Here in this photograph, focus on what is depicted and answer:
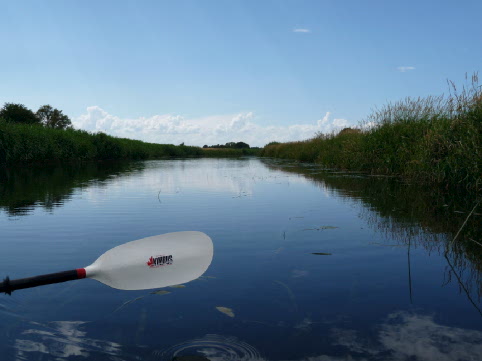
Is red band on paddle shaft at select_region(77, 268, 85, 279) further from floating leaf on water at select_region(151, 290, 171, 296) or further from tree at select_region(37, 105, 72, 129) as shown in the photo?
tree at select_region(37, 105, 72, 129)

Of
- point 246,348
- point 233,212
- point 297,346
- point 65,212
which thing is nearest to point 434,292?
point 297,346

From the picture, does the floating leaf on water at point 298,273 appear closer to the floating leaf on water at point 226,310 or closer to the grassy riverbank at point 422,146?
the floating leaf on water at point 226,310

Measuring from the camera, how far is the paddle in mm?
2809

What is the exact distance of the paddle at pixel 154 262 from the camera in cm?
281

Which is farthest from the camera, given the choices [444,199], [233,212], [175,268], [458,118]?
[458,118]

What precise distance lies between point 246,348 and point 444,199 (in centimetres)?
746

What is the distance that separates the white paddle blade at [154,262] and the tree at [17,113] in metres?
65.8

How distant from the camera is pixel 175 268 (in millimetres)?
3010

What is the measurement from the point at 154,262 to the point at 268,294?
1.03 metres

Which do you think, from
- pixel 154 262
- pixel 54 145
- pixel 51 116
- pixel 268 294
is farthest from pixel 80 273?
pixel 51 116

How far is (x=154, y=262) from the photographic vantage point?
115 inches

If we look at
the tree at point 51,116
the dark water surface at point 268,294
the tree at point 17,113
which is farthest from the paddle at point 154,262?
the tree at point 51,116

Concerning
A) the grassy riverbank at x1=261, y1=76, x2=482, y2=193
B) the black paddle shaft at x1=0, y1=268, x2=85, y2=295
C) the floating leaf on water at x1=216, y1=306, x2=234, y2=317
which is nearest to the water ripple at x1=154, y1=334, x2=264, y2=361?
the floating leaf on water at x1=216, y1=306, x2=234, y2=317

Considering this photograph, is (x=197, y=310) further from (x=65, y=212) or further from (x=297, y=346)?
(x=65, y=212)
